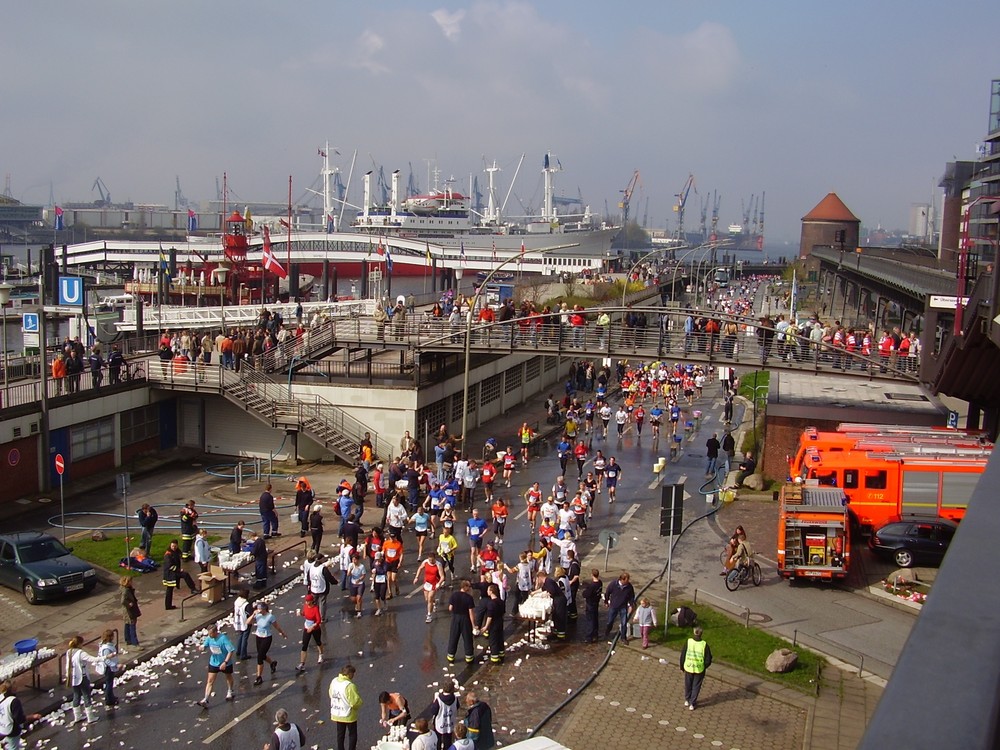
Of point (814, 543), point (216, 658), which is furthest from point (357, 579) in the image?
point (814, 543)

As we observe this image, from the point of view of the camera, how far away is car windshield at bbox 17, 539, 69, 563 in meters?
19.8

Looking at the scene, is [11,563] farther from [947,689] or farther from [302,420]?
[947,689]

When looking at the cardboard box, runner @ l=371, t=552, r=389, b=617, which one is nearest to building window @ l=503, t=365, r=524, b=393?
runner @ l=371, t=552, r=389, b=617

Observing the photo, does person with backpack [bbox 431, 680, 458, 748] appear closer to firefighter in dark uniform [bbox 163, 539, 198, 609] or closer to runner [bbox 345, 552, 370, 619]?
runner [bbox 345, 552, 370, 619]

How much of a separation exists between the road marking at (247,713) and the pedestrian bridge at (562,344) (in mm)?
17340

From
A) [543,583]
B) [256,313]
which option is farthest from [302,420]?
[256,313]

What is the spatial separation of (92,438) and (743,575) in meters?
20.0

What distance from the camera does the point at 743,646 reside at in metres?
16.8

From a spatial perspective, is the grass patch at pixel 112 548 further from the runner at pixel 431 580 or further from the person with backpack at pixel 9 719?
the person with backpack at pixel 9 719

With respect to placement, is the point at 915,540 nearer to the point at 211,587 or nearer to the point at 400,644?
the point at 400,644

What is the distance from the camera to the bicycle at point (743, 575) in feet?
65.7

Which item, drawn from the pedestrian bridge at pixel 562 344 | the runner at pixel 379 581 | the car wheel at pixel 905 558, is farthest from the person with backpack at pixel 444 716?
the pedestrian bridge at pixel 562 344

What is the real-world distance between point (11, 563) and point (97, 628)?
3134mm

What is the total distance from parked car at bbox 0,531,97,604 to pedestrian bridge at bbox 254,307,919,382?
1384 centimetres
